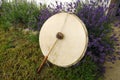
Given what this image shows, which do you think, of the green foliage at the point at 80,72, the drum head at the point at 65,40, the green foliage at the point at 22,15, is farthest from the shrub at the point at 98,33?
the green foliage at the point at 22,15

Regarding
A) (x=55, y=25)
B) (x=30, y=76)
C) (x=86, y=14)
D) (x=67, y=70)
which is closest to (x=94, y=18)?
(x=86, y=14)

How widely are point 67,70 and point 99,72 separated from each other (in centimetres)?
47

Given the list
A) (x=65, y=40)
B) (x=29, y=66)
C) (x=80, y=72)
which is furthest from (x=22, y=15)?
(x=80, y=72)

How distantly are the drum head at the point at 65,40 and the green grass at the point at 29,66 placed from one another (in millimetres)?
186

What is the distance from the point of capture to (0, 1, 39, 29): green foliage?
474 cm

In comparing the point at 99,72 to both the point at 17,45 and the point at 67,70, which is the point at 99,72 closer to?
the point at 67,70

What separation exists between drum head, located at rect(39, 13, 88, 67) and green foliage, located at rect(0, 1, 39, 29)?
0.92 meters

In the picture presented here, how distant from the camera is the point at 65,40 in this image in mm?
3658

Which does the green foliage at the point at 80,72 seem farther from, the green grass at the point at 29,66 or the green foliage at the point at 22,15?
the green foliage at the point at 22,15

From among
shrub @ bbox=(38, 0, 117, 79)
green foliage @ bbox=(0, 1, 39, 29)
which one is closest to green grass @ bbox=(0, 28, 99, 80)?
shrub @ bbox=(38, 0, 117, 79)

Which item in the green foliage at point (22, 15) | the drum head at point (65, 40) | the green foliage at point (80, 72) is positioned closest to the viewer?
the drum head at point (65, 40)

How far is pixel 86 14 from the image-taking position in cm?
407

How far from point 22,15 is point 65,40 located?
151 cm

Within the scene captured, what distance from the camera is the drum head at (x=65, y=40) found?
3531mm
